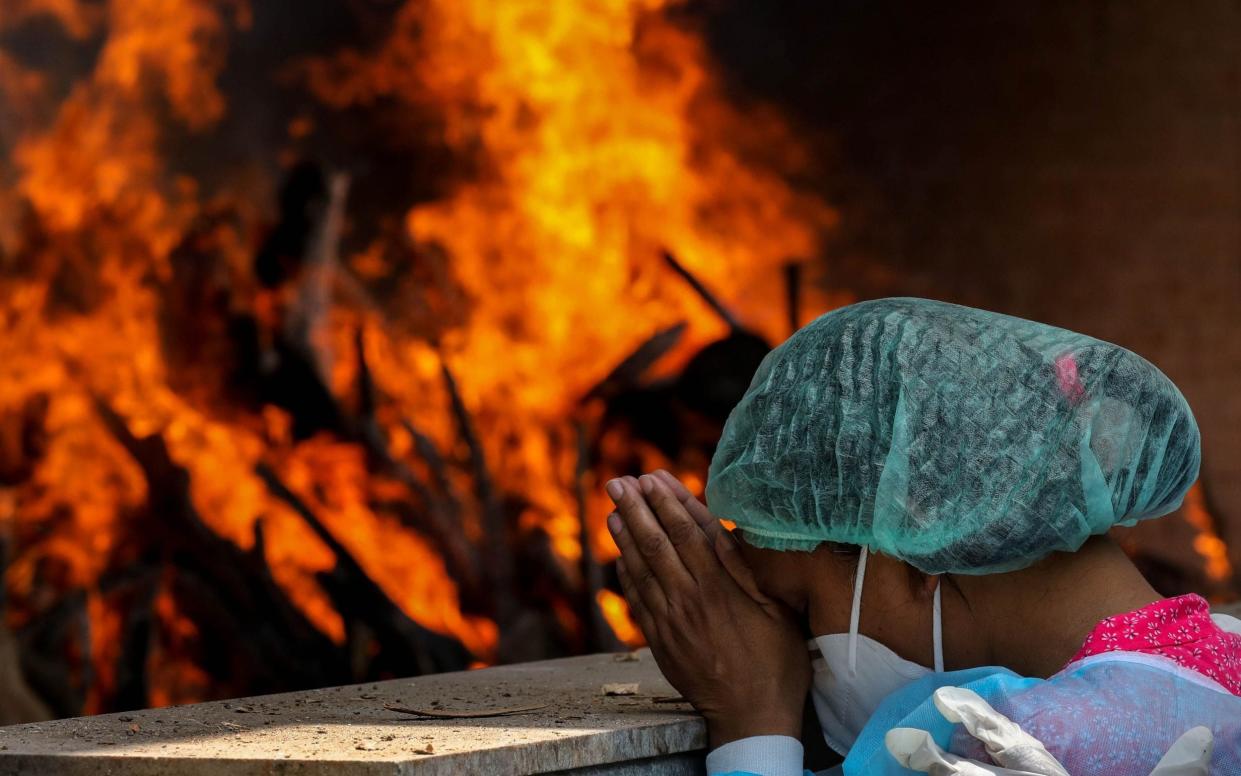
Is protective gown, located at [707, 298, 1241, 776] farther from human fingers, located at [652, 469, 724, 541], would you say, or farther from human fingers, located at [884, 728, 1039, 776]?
human fingers, located at [652, 469, 724, 541]

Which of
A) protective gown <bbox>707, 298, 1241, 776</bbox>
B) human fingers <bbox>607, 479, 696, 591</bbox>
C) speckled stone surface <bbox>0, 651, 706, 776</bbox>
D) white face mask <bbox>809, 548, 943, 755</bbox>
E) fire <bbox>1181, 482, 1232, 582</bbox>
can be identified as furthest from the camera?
fire <bbox>1181, 482, 1232, 582</bbox>

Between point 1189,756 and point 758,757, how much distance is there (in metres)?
0.38

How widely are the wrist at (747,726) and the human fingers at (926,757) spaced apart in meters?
0.18

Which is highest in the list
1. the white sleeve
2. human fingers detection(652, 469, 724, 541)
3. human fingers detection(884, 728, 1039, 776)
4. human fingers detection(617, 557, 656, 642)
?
human fingers detection(652, 469, 724, 541)

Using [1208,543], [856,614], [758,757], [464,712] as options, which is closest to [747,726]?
[758,757]

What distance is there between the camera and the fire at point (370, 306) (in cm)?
321

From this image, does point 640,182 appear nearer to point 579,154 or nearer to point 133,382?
point 579,154

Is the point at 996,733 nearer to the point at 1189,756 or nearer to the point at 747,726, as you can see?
the point at 1189,756

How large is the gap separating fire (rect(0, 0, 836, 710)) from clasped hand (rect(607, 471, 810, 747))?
1792 millimetres

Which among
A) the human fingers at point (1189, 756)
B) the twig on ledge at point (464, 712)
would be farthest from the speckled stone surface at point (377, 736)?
the human fingers at point (1189, 756)

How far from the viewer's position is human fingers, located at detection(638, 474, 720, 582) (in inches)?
58.5

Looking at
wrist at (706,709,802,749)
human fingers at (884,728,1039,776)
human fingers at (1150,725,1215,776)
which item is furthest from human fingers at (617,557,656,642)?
human fingers at (1150,725,1215,776)

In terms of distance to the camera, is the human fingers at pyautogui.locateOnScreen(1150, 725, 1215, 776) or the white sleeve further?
the white sleeve

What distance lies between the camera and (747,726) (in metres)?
1.39
